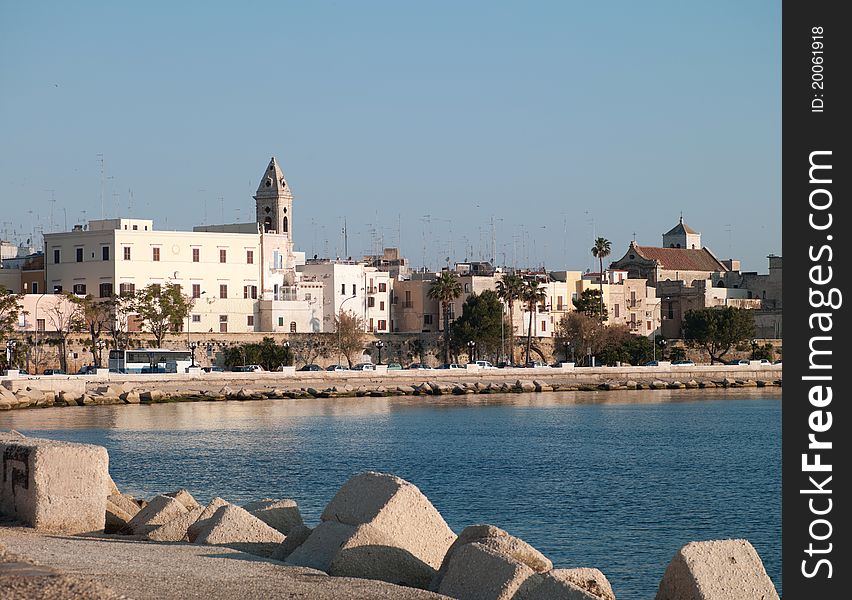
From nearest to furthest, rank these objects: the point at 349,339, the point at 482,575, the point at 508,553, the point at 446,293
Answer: the point at 482,575
the point at 508,553
the point at 349,339
the point at 446,293

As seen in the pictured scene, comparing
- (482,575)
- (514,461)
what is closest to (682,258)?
(514,461)

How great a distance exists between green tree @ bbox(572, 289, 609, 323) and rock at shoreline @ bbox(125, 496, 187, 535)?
87.5 m

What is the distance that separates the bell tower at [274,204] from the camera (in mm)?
102562

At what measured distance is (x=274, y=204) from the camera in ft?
338

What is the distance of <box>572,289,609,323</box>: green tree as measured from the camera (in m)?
104

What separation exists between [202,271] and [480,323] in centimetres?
1934

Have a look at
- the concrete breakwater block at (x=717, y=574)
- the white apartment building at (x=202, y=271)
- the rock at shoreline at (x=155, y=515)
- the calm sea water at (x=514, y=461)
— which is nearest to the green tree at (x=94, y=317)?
the white apartment building at (x=202, y=271)

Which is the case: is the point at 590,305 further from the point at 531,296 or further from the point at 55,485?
the point at 55,485

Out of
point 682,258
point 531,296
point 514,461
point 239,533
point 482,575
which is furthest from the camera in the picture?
point 682,258

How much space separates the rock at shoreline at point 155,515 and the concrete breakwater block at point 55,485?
64 cm
